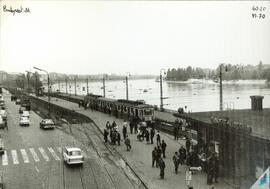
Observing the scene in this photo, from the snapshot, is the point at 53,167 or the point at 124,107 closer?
the point at 53,167

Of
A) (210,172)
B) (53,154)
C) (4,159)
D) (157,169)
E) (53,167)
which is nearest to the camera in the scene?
(210,172)

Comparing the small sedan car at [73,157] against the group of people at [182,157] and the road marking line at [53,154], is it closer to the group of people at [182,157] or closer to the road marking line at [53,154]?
the road marking line at [53,154]

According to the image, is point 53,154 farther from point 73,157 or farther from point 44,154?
point 73,157

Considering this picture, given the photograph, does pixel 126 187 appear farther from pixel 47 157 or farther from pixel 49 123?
pixel 49 123

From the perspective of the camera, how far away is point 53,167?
72.4ft

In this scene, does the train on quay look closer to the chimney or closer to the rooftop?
the rooftop

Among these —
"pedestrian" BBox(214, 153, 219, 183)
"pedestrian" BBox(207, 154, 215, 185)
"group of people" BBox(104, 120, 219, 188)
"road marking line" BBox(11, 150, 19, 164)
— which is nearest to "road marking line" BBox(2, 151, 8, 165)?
"road marking line" BBox(11, 150, 19, 164)

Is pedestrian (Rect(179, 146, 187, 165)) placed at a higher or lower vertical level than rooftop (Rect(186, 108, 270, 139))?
lower

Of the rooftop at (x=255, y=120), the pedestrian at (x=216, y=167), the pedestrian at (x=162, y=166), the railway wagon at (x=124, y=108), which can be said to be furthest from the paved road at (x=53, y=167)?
the railway wagon at (x=124, y=108)

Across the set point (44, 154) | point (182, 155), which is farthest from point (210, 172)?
point (44, 154)

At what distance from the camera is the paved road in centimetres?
1870

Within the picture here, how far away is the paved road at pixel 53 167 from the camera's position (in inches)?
736

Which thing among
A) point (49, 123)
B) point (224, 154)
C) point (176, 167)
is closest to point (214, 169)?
point (224, 154)

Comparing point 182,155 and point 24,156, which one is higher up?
point 182,155
